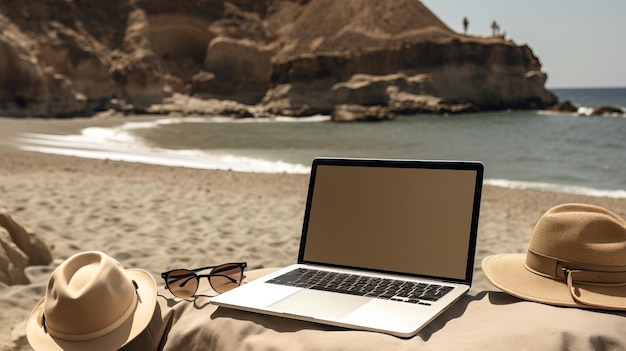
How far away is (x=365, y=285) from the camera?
1973 mm

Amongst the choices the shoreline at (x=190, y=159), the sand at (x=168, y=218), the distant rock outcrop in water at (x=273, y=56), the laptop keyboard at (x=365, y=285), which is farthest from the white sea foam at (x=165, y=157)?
the distant rock outcrop in water at (x=273, y=56)

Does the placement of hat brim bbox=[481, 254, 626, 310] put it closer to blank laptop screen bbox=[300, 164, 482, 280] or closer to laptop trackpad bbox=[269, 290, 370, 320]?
blank laptop screen bbox=[300, 164, 482, 280]

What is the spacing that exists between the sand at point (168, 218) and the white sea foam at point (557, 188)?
3.39 ft

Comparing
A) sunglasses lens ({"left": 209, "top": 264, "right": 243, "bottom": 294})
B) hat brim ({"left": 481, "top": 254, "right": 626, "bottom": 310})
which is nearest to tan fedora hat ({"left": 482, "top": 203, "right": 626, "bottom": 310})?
hat brim ({"left": 481, "top": 254, "right": 626, "bottom": 310})

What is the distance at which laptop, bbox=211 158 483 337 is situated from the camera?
5.85ft

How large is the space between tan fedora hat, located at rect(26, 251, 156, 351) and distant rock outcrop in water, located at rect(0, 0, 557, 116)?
41.9 metres

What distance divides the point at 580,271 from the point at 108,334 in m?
1.46

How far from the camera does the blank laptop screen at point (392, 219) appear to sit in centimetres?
203

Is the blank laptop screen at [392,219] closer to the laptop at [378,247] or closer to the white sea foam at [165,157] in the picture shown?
the laptop at [378,247]

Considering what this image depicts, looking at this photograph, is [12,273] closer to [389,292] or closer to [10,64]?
[389,292]

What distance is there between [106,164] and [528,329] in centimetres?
1203

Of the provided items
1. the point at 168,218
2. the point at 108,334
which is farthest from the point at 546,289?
the point at 168,218

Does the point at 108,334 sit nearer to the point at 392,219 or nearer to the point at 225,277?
the point at 225,277

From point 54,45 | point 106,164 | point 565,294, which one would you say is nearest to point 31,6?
point 54,45
